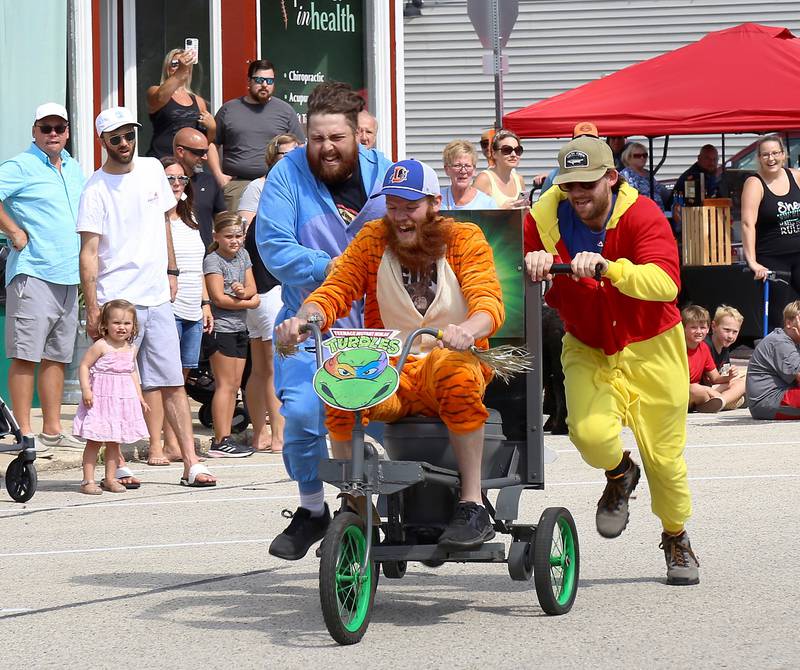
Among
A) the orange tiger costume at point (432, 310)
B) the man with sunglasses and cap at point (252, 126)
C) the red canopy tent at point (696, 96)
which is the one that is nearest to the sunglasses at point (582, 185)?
the orange tiger costume at point (432, 310)

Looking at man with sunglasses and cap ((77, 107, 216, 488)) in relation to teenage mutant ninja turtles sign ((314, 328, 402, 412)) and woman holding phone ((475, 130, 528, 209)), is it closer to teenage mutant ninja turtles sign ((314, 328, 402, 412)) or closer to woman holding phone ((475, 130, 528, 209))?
woman holding phone ((475, 130, 528, 209))

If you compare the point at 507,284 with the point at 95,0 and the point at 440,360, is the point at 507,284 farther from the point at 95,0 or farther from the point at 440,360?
the point at 95,0

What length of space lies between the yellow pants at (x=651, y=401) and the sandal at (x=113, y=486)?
13.5 feet

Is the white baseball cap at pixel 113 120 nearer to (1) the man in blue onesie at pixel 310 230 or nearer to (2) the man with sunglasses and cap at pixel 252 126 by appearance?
(1) the man in blue onesie at pixel 310 230

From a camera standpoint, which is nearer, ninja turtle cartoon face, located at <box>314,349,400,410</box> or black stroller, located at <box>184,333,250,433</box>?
ninja turtle cartoon face, located at <box>314,349,400,410</box>

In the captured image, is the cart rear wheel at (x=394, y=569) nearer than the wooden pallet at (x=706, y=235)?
Yes

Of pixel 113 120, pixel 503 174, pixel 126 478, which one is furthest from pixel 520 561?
pixel 503 174

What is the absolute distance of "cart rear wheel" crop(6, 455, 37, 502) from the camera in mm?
9727

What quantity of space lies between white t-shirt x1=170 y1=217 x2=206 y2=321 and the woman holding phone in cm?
307

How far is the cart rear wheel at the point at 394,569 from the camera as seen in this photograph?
686 cm

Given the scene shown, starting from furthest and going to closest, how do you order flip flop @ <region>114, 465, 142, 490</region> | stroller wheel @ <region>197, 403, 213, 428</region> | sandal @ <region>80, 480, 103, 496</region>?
stroller wheel @ <region>197, 403, 213, 428</region> → flip flop @ <region>114, 465, 142, 490</region> → sandal @ <region>80, 480, 103, 496</region>

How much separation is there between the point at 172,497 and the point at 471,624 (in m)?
4.10

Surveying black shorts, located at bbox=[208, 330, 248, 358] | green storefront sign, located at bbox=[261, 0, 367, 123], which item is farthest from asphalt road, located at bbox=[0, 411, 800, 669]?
green storefront sign, located at bbox=[261, 0, 367, 123]

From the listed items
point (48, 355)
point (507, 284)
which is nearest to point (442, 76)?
point (48, 355)
